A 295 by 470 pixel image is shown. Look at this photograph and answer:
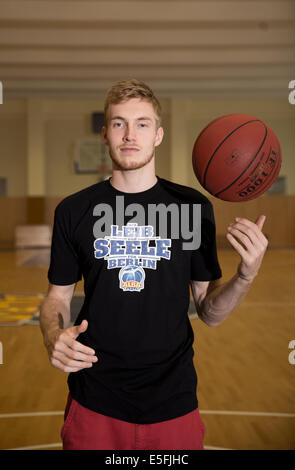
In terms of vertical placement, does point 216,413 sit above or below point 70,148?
below

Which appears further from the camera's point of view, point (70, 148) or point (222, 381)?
point (70, 148)

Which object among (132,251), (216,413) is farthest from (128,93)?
(216,413)

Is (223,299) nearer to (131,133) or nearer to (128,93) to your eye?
(131,133)

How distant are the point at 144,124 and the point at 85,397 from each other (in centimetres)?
73

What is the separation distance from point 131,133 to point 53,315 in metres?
0.53

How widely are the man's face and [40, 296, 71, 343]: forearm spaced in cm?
42

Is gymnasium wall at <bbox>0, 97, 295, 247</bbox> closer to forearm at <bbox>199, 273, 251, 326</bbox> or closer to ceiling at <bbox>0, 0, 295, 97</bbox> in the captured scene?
ceiling at <bbox>0, 0, 295, 97</bbox>

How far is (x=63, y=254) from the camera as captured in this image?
153cm

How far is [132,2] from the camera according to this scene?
8062mm

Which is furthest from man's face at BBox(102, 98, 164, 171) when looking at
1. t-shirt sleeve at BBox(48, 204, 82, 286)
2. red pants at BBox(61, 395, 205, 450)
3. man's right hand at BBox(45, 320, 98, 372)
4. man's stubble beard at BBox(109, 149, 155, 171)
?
red pants at BBox(61, 395, 205, 450)

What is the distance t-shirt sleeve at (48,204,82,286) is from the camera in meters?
1.50

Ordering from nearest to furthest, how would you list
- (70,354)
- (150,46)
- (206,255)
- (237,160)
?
(70,354) → (206,255) → (237,160) → (150,46)
